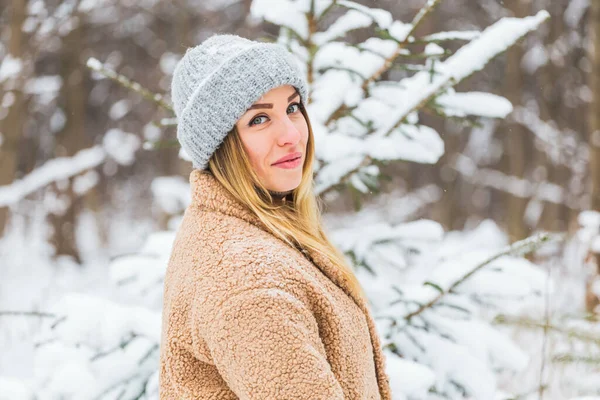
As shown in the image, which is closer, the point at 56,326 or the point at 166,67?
the point at 56,326

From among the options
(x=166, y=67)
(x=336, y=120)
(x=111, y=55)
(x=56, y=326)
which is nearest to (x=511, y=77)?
(x=166, y=67)

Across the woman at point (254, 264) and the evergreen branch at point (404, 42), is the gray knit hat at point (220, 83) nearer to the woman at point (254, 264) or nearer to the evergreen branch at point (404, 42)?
the woman at point (254, 264)

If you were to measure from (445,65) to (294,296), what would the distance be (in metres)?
1.30

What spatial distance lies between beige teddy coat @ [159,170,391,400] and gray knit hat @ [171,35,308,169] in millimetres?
103

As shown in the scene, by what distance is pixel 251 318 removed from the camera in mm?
1073

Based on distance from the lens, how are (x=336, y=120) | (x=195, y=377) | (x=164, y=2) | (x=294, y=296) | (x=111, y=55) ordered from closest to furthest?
(x=294, y=296), (x=195, y=377), (x=336, y=120), (x=164, y=2), (x=111, y=55)

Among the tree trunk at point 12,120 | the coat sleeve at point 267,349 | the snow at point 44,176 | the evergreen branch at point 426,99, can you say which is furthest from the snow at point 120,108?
the coat sleeve at point 267,349

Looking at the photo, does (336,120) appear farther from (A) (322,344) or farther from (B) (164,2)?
(B) (164,2)

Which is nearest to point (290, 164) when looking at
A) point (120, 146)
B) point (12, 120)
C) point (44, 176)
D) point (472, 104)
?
point (472, 104)

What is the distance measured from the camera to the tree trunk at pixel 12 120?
270 inches

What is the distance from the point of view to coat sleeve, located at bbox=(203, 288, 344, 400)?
1065mm

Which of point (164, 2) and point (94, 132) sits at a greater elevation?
point (164, 2)

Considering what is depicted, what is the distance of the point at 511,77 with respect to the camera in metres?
10.8

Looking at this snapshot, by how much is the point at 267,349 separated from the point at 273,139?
1.65 ft
